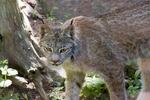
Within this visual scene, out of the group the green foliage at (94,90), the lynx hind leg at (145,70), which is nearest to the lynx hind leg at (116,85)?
the lynx hind leg at (145,70)

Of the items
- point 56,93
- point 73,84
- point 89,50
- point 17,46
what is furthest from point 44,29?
point 56,93

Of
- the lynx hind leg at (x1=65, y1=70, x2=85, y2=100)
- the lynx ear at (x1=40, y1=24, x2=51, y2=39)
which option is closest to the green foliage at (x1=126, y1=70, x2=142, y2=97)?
the lynx hind leg at (x1=65, y1=70, x2=85, y2=100)

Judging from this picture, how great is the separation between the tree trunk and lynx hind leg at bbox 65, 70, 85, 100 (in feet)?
1.39

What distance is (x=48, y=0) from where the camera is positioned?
29.5 ft

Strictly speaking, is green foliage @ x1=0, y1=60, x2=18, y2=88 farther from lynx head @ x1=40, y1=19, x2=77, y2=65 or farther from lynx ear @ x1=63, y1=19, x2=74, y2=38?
lynx ear @ x1=63, y1=19, x2=74, y2=38

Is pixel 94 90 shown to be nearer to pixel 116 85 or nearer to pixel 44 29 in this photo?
pixel 116 85

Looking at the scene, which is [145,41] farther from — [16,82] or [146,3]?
[16,82]

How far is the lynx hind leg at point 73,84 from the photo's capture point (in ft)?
19.3

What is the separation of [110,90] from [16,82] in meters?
1.34

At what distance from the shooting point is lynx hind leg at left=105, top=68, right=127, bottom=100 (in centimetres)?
566

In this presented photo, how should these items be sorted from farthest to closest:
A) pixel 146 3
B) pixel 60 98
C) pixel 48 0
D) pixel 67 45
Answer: pixel 48 0 < pixel 60 98 < pixel 146 3 < pixel 67 45

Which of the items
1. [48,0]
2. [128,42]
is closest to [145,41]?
[128,42]

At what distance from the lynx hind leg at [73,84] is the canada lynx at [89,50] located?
0.12 ft

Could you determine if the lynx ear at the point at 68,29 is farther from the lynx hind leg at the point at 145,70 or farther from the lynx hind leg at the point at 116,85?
the lynx hind leg at the point at 145,70
